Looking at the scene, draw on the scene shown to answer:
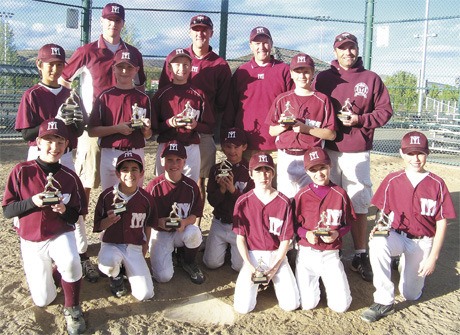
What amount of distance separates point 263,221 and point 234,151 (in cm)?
88

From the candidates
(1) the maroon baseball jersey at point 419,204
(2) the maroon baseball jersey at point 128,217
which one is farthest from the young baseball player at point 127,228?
(1) the maroon baseball jersey at point 419,204

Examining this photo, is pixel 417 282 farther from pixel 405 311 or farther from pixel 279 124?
pixel 279 124

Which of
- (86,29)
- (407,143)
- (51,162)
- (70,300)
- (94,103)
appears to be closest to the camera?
(70,300)

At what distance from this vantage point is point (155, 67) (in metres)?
9.43

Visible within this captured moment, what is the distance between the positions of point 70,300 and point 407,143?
2835 millimetres

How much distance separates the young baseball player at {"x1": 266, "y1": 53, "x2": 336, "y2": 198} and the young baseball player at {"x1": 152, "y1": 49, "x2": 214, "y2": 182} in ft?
2.33

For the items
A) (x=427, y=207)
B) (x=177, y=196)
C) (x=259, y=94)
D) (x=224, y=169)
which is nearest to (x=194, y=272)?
(x=177, y=196)

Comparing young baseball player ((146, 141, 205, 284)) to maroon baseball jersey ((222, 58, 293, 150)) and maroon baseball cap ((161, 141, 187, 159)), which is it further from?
maroon baseball jersey ((222, 58, 293, 150))

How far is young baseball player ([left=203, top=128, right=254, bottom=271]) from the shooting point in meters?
4.29

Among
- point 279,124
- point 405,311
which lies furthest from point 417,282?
point 279,124

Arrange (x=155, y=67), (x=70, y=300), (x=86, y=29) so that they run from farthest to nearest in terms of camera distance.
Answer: (x=155, y=67) → (x=86, y=29) → (x=70, y=300)

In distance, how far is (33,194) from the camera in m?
3.32

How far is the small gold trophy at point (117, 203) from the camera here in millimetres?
3415

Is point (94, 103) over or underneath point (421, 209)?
over
